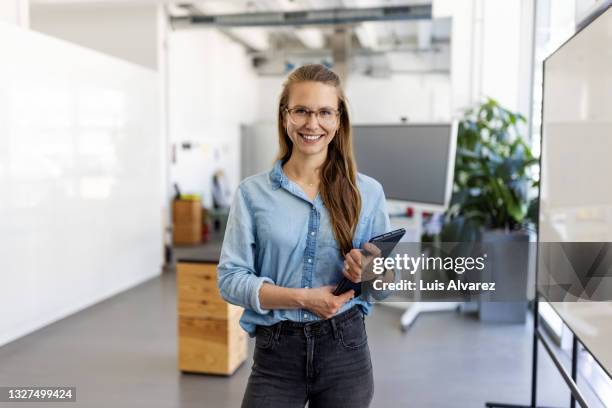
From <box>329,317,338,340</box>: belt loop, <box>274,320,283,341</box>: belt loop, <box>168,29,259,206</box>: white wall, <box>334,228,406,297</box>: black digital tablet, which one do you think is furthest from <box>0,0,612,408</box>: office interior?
<box>274,320,283,341</box>: belt loop

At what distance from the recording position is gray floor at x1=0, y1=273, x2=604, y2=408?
9.73 ft

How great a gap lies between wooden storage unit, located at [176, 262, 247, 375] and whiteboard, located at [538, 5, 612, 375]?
1.75 metres

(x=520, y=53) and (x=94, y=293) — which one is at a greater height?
(x=520, y=53)

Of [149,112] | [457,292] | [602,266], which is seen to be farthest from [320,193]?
[149,112]

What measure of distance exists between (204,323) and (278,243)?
2054mm

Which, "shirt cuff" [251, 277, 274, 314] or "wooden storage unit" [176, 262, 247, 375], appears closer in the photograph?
"shirt cuff" [251, 277, 274, 314]

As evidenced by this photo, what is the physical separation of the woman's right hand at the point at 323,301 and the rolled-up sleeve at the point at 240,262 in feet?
0.32

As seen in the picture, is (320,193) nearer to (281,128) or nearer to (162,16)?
(281,128)

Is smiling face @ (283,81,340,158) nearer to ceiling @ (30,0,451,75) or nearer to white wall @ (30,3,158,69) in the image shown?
white wall @ (30,3,158,69)

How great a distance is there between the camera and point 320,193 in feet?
4.27

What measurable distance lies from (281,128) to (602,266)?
95cm

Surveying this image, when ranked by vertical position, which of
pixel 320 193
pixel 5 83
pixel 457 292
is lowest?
pixel 457 292

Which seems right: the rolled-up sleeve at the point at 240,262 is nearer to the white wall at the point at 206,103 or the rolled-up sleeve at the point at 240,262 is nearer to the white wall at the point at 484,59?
the white wall at the point at 484,59

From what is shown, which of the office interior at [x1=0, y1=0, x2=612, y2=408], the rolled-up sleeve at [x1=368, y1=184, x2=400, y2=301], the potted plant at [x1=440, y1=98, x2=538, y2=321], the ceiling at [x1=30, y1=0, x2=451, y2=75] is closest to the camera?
the rolled-up sleeve at [x1=368, y1=184, x2=400, y2=301]
